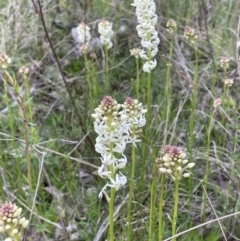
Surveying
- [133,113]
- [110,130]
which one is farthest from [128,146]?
[110,130]

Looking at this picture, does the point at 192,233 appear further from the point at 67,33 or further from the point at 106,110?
the point at 67,33

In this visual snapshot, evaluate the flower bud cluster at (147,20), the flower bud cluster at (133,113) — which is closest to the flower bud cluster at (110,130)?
the flower bud cluster at (133,113)

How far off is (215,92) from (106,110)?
5.26 ft

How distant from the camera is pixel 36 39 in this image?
3.25m

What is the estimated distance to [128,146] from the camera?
7.98 ft

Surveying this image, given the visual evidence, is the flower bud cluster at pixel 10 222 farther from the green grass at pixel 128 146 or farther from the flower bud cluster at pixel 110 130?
the green grass at pixel 128 146

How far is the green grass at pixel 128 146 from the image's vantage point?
1959 mm

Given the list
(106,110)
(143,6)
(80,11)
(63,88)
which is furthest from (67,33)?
(106,110)

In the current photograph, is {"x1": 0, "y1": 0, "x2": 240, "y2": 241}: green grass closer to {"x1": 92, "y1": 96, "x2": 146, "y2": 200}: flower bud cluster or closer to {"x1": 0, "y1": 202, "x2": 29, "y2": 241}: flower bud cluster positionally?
{"x1": 92, "y1": 96, "x2": 146, "y2": 200}: flower bud cluster

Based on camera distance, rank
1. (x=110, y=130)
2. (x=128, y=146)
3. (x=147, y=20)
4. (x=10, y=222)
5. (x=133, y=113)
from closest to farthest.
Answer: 1. (x=10, y=222)
2. (x=110, y=130)
3. (x=133, y=113)
4. (x=147, y=20)
5. (x=128, y=146)

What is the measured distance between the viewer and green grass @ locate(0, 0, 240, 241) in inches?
77.1

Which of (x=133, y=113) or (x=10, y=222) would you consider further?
(x=133, y=113)

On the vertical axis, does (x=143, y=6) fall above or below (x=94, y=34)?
above

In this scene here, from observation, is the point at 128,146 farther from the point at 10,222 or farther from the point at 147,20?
the point at 10,222
